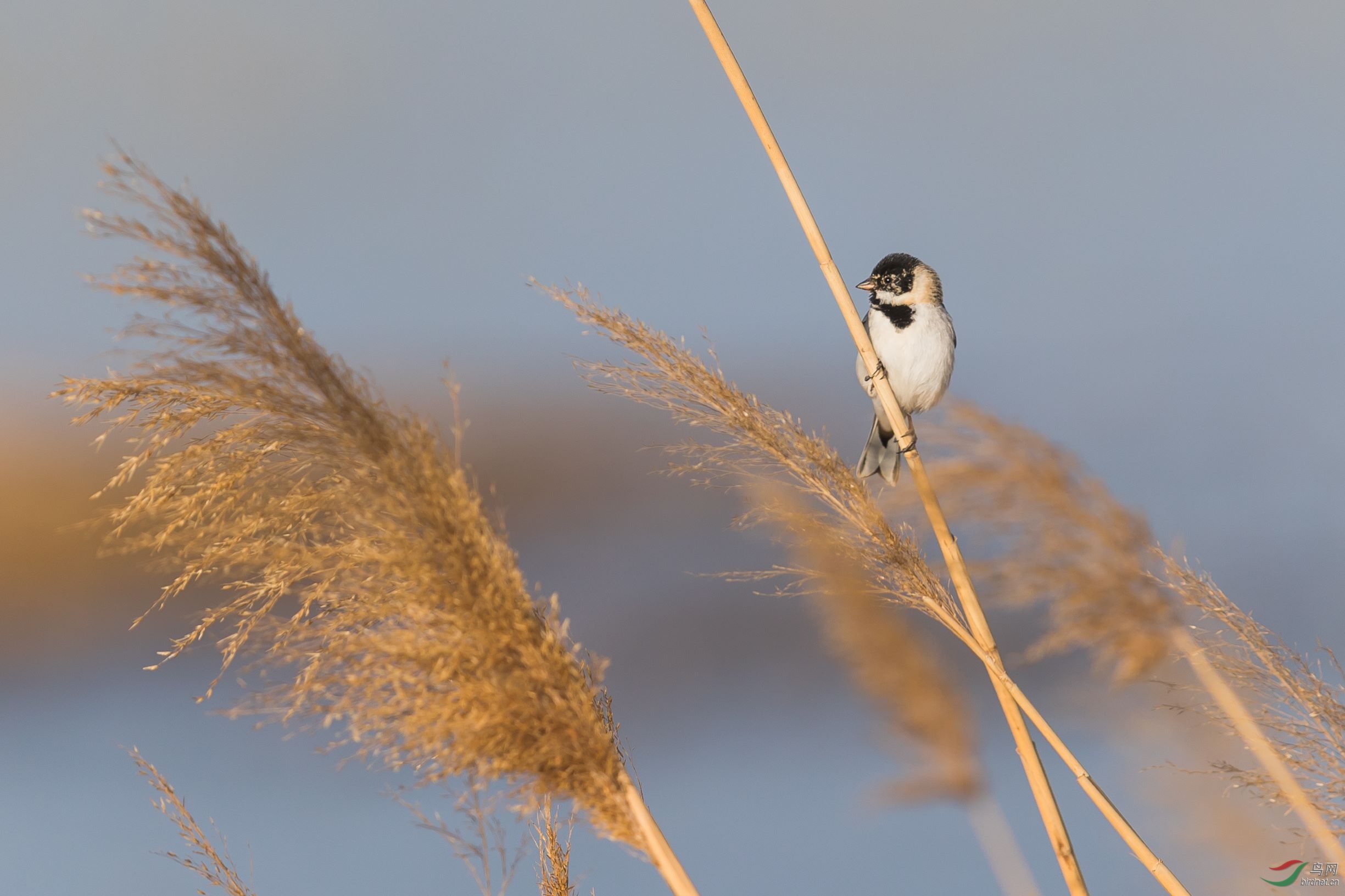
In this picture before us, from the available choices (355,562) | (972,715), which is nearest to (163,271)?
(355,562)

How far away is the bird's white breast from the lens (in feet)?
8.63

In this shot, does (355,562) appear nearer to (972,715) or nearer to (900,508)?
(900,508)

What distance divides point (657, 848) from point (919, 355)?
1827 mm

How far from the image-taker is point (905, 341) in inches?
104

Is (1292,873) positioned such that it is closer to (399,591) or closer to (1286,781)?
(1286,781)

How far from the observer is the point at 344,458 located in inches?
42.8

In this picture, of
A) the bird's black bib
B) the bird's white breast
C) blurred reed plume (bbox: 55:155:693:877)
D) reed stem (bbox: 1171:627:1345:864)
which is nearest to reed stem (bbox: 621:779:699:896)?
blurred reed plume (bbox: 55:155:693:877)

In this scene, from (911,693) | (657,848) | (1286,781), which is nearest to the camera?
(657,848)

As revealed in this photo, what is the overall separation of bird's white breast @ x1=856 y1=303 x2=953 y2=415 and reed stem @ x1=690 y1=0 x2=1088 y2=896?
1.09 meters

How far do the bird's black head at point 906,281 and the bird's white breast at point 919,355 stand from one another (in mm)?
53

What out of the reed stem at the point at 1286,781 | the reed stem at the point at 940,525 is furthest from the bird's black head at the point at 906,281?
the reed stem at the point at 1286,781

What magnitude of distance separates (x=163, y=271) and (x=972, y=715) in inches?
82.2

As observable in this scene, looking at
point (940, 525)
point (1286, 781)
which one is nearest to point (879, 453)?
point (940, 525)

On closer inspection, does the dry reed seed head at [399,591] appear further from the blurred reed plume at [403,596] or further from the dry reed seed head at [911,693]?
the dry reed seed head at [911,693]
